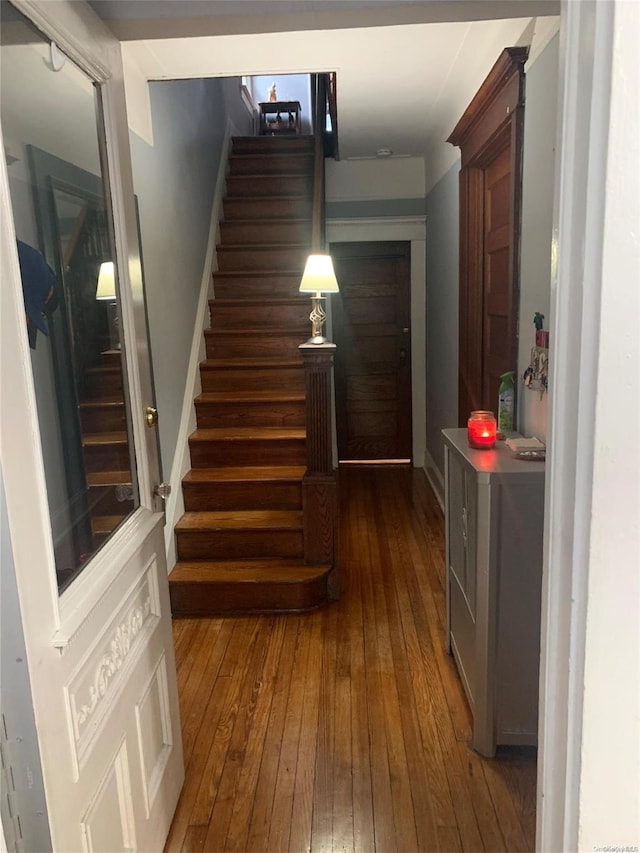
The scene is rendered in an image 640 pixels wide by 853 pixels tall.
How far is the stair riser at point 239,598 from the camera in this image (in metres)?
2.81

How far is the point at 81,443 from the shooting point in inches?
54.5

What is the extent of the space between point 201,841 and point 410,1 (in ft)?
6.86

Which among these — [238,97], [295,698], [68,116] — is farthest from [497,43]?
[238,97]

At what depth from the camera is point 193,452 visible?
3.44m

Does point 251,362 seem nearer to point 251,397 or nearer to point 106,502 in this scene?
point 251,397

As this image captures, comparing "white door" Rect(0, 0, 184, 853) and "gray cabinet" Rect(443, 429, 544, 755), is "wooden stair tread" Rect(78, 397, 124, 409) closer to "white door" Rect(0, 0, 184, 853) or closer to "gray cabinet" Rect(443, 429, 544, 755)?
"white door" Rect(0, 0, 184, 853)

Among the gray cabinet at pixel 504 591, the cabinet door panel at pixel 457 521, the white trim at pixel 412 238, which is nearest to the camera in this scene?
the gray cabinet at pixel 504 591

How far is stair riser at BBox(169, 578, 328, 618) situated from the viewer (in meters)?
2.81

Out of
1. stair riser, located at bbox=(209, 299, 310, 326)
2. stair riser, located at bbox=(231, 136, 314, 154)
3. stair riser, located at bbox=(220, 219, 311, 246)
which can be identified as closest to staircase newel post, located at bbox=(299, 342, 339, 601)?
stair riser, located at bbox=(209, 299, 310, 326)

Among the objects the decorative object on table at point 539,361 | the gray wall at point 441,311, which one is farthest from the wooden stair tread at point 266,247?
the decorative object on table at point 539,361

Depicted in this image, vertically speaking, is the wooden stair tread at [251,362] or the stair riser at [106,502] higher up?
the wooden stair tread at [251,362]

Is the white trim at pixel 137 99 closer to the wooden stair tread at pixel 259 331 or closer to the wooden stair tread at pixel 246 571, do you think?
the wooden stair tread at pixel 259 331

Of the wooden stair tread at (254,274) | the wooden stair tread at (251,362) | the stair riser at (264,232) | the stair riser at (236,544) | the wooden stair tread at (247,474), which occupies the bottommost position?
the stair riser at (236,544)

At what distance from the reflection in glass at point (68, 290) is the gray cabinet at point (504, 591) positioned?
103 cm
